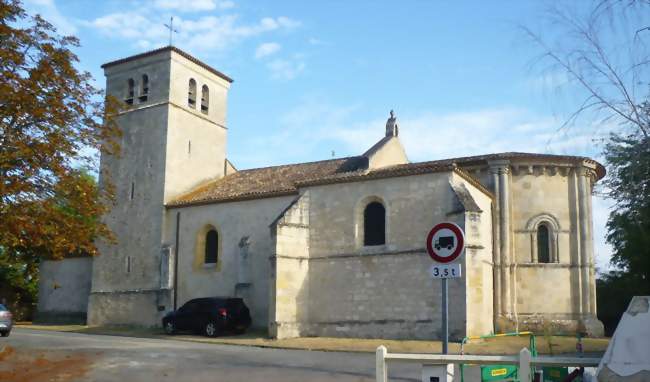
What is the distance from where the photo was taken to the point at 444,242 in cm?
879

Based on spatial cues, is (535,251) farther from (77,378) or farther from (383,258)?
(77,378)

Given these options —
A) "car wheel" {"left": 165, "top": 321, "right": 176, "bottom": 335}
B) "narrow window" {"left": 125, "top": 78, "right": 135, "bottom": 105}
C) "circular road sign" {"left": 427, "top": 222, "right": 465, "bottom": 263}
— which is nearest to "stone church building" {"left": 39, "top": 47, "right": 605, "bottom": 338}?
"narrow window" {"left": 125, "top": 78, "right": 135, "bottom": 105}

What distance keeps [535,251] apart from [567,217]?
1889 mm

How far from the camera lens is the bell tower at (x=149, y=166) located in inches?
1225

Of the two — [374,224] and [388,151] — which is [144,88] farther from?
[374,224]

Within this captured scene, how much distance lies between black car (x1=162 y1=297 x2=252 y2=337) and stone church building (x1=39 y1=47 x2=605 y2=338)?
1.40 meters

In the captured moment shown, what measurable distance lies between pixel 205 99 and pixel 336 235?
14.1 metres

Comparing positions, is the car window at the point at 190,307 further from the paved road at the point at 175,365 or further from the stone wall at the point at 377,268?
the paved road at the point at 175,365

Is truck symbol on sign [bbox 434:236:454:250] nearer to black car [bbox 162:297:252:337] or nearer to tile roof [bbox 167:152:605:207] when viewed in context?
tile roof [bbox 167:152:605:207]

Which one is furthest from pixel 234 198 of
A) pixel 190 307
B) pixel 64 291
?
pixel 64 291

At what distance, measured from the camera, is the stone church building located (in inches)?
909

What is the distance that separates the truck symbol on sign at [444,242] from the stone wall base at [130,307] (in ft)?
75.3

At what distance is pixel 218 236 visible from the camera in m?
29.4

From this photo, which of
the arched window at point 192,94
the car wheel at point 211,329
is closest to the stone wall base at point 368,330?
the car wheel at point 211,329
